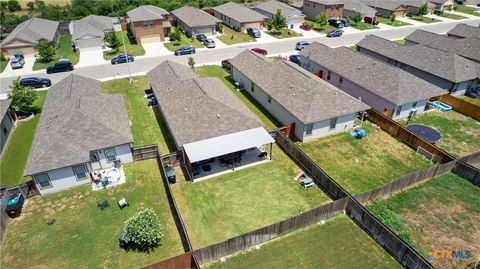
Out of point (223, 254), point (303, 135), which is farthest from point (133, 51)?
point (223, 254)

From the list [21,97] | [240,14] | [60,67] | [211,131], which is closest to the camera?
[211,131]

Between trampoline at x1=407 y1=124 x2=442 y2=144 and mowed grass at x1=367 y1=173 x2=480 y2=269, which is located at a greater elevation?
trampoline at x1=407 y1=124 x2=442 y2=144

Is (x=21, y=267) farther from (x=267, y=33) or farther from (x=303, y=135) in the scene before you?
(x=267, y=33)

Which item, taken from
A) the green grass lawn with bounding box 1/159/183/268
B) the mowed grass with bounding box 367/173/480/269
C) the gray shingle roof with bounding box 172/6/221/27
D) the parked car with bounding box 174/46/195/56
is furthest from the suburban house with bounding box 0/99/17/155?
the gray shingle roof with bounding box 172/6/221/27

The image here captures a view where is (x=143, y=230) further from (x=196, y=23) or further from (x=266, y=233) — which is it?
(x=196, y=23)

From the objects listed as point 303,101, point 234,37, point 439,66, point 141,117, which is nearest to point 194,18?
point 234,37

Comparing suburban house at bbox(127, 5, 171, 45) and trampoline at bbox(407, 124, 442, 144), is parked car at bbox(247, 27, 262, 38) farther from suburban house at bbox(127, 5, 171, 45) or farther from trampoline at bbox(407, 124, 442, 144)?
trampoline at bbox(407, 124, 442, 144)
